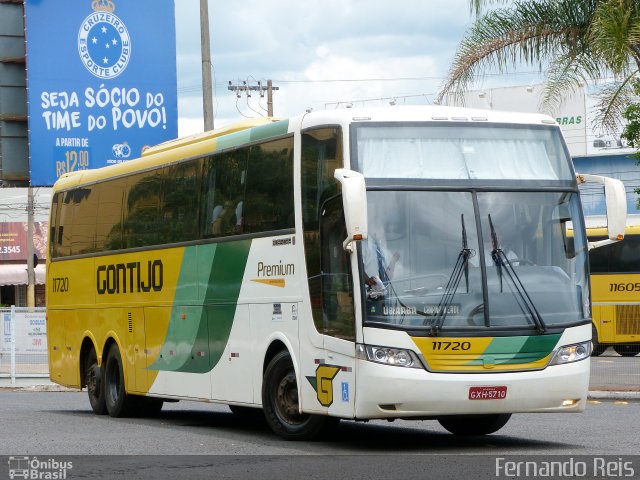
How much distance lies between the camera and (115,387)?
19641 mm

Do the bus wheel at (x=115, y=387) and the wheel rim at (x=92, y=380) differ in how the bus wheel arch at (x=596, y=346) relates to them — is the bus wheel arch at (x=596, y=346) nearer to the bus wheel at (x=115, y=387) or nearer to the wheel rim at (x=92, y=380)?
the wheel rim at (x=92, y=380)

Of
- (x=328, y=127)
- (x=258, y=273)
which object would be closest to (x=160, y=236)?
(x=258, y=273)

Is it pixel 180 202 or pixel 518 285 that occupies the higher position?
pixel 180 202

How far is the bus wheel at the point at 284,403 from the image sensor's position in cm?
1419

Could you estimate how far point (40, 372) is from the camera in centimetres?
3058

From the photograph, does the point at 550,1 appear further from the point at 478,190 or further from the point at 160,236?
the point at 478,190

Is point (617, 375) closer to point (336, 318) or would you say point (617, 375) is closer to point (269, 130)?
point (269, 130)

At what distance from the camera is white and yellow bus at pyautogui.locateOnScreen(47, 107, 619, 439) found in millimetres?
12844

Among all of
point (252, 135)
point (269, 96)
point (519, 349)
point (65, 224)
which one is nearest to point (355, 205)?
point (519, 349)

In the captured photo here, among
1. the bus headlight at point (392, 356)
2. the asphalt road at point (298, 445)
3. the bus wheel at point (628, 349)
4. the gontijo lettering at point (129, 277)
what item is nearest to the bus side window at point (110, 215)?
the gontijo lettering at point (129, 277)

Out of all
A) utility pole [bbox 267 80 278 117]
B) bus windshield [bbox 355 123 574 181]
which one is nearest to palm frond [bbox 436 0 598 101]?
bus windshield [bbox 355 123 574 181]

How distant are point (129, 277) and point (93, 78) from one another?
10.9 metres

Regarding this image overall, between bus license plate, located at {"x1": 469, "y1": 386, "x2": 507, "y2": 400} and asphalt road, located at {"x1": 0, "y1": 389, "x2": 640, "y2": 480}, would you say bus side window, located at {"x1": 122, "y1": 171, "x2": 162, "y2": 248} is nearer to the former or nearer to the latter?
asphalt road, located at {"x1": 0, "y1": 389, "x2": 640, "y2": 480}

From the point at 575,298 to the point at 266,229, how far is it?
3.40m
